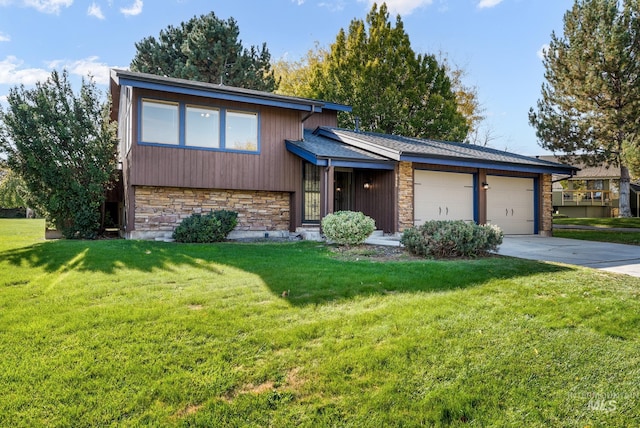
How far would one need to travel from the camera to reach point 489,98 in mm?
27531

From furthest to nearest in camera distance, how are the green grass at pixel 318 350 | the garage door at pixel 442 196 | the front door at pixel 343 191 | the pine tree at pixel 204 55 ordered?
the pine tree at pixel 204 55, the front door at pixel 343 191, the garage door at pixel 442 196, the green grass at pixel 318 350

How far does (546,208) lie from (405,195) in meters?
5.84

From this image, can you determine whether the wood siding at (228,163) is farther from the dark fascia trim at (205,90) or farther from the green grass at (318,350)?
the green grass at (318,350)

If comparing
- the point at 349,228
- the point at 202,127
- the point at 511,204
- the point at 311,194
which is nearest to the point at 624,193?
the point at 511,204

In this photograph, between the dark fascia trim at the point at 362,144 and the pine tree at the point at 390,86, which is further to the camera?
the pine tree at the point at 390,86

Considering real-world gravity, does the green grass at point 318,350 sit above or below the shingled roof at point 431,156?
below

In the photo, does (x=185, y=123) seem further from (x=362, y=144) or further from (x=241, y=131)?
(x=362, y=144)

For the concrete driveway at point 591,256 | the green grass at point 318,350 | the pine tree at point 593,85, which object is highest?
the pine tree at point 593,85

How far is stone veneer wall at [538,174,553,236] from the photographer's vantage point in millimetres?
13711

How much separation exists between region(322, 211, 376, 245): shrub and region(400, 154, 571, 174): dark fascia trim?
338 centimetres

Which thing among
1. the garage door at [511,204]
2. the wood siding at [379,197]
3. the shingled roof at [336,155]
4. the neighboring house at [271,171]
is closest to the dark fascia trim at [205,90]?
the neighboring house at [271,171]

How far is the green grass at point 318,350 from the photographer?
256cm

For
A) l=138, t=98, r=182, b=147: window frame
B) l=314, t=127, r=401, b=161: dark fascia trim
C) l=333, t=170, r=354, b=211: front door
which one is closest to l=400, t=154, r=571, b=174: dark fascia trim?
l=314, t=127, r=401, b=161: dark fascia trim

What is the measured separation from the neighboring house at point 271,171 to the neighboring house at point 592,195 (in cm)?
2146
